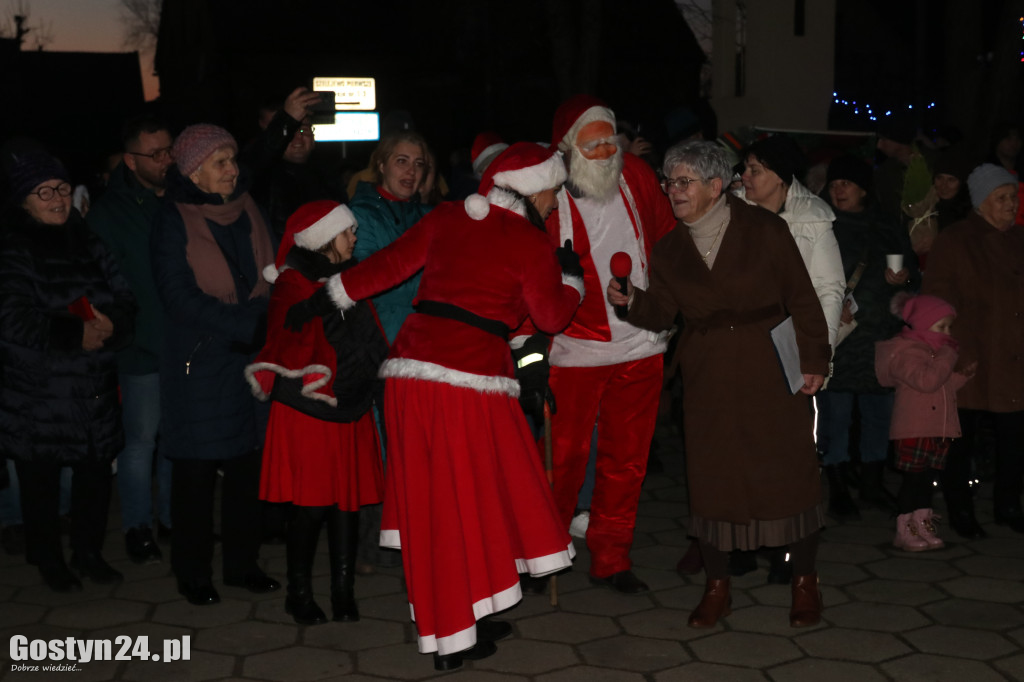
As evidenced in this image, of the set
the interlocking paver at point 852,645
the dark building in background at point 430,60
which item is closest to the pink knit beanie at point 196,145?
the interlocking paver at point 852,645

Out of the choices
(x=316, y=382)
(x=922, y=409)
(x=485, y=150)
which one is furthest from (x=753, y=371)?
(x=485, y=150)

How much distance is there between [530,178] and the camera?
4738 millimetres

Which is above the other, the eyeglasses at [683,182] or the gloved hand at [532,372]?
the eyeglasses at [683,182]

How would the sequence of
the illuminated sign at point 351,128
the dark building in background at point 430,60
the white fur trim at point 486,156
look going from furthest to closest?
the dark building in background at point 430,60, the illuminated sign at point 351,128, the white fur trim at point 486,156

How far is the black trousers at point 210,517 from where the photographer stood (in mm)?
5789

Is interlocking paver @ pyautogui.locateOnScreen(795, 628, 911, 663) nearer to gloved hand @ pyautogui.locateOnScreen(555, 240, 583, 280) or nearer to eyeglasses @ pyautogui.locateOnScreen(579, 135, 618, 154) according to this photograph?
gloved hand @ pyautogui.locateOnScreen(555, 240, 583, 280)

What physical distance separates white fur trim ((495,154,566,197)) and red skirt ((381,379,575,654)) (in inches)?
32.6

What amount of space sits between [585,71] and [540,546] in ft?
57.2

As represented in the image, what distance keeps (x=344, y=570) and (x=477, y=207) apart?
1.86 m

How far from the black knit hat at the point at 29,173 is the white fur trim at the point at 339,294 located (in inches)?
72.7

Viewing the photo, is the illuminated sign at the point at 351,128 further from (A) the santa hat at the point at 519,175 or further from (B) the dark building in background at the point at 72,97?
(B) the dark building in background at the point at 72,97

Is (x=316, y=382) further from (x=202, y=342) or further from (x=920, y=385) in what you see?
(x=920, y=385)

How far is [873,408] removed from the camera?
23.5 feet

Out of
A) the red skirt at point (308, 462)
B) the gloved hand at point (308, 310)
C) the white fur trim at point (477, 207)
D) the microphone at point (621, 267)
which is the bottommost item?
the red skirt at point (308, 462)
